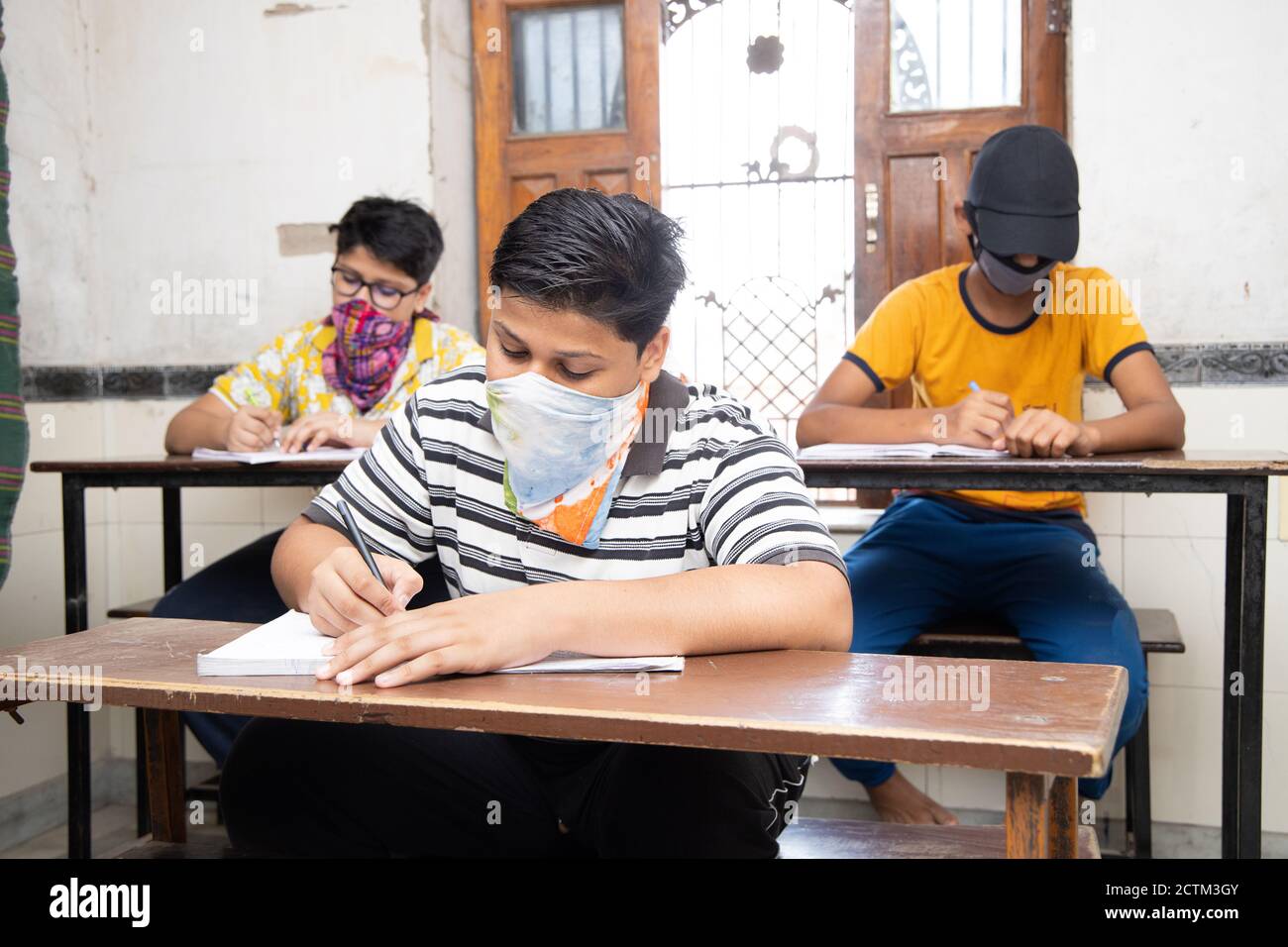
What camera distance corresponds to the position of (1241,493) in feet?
7.00

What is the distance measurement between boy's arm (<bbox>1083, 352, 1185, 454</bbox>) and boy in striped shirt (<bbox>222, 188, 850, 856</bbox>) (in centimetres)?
121

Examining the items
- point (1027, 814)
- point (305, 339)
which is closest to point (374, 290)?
point (305, 339)

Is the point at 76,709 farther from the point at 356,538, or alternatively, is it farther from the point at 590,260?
the point at 590,260

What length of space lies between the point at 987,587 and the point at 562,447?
4.81ft

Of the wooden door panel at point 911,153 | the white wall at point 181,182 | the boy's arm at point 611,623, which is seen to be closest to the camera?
the boy's arm at point 611,623

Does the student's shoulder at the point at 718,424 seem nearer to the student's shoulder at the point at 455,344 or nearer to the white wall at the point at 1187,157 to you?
the student's shoulder at the point at 455,344

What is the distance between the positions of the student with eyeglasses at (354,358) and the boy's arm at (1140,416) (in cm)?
148

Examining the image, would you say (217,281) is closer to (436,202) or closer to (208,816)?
(436,202)

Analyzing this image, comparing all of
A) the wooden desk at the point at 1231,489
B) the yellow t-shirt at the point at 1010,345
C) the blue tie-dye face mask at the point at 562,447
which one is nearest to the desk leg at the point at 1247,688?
the wooden desk at the point at 1231,489

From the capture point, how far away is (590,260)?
1.45 m

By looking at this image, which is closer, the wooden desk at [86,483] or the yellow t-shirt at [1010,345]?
the wooden desk at [86,483]

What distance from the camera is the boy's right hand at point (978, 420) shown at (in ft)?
8.00

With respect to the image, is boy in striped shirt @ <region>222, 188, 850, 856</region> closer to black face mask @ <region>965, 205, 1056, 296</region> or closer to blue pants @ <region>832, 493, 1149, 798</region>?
blue pants @ <region>832, 493, 1149, 798</region>
